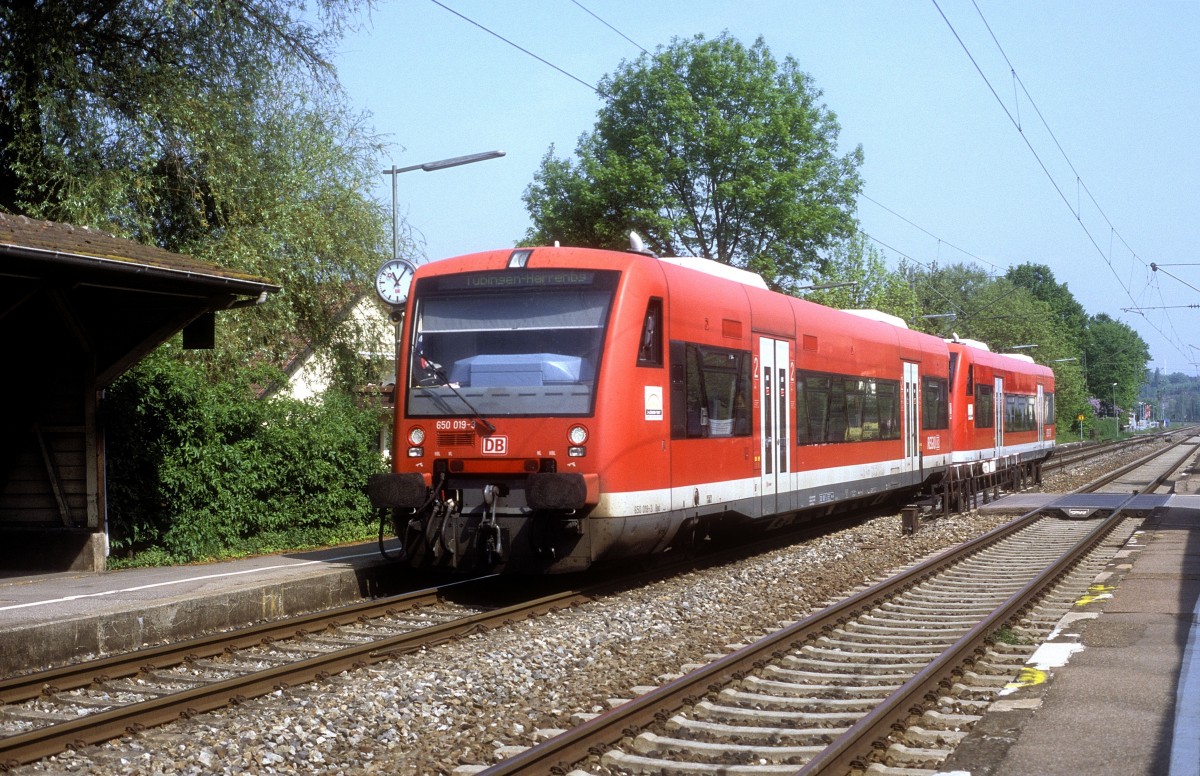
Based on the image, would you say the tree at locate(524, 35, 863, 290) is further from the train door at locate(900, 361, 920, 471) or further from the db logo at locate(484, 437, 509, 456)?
the db logo at locate(484, 437, 509, 456)

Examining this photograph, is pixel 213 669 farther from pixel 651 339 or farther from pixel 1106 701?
pixel 1106 701

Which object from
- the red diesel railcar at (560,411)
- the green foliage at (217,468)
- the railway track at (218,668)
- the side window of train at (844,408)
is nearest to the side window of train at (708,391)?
the red diesel railcar at (560,411)

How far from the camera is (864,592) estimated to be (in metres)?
11.1

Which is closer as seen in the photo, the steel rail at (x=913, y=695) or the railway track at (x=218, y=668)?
the steel rail at (x=913, y=695)

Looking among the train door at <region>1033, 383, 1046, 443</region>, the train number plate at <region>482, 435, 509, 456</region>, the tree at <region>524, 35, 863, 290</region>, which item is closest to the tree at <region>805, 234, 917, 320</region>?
the tree at <region>524, 35, 863, 290</region>

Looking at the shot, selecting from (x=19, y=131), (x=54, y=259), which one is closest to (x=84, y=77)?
(x=19, y=131)

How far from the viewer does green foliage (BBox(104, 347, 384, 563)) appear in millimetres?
14625

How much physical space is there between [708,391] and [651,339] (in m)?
1.47

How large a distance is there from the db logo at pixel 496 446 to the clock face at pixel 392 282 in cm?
653

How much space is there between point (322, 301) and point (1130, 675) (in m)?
17.7

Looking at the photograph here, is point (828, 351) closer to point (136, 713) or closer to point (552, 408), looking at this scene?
point (552, 408)

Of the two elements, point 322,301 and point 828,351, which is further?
point 322,301

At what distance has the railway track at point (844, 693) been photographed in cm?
593

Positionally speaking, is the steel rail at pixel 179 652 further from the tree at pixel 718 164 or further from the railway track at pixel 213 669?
the tree at pixel 718 164
